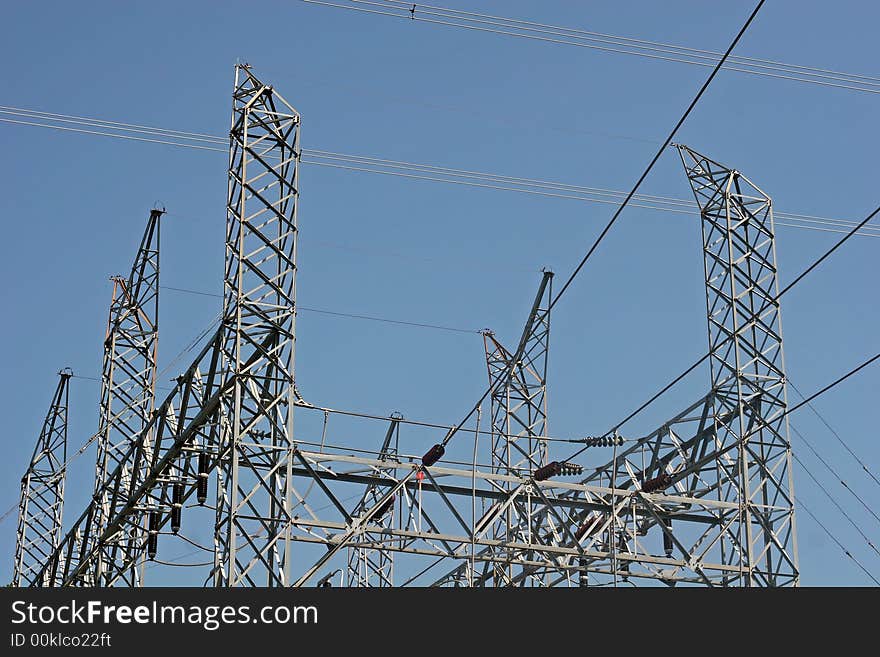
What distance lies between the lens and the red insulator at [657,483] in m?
31.7

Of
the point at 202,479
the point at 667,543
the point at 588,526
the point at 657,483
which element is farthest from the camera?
the point at 588,526

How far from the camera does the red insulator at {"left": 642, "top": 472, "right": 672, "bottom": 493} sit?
104ft

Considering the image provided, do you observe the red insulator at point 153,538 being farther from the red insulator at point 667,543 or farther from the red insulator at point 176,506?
the red insulator at point 667,543

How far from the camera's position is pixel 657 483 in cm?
3188

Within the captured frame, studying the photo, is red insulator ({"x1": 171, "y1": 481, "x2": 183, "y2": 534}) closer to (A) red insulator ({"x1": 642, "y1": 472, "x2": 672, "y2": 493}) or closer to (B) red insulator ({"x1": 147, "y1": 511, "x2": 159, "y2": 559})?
Result: (B) red insulator ({"x1": 147, "y1": 511, "x2": 159, "y2": 559})

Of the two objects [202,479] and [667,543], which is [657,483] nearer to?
[667,543]

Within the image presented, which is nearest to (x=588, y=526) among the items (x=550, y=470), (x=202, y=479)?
(x=550, y=470)

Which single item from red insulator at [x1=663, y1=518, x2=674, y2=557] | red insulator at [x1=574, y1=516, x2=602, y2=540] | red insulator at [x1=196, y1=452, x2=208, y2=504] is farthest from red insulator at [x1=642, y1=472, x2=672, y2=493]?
red insulator at [x1=196, y1=452, x2=208, y2=504]

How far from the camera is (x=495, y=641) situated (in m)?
19.7

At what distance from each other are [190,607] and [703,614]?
7266 millimetres

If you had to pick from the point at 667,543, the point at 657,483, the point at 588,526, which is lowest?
the point at 667,543

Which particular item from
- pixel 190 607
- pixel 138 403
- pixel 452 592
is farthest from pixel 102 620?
pixel 138 403

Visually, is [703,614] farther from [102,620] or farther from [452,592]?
[102,620]

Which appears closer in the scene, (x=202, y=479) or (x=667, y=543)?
(x=202, y=479)
